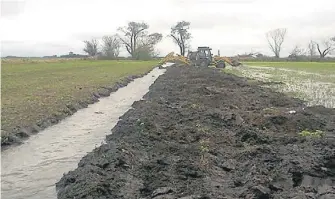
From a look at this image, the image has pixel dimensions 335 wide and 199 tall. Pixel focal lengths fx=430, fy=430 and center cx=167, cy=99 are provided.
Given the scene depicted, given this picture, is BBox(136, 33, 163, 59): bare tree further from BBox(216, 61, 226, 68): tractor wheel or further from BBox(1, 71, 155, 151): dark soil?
BBox(1, 71, 155, 151): dark soil

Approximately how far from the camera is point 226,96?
1989 centimetres

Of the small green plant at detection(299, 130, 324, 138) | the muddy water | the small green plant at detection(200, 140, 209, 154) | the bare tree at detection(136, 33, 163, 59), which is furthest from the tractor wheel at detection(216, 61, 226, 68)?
the bare tree at detection(136, 33, 163, 59)

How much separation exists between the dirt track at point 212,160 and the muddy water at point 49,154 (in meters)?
0.60

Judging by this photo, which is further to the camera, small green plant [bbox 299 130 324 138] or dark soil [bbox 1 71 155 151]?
dark soil [bbox 1 71 155 151]

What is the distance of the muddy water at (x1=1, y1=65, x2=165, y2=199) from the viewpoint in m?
8.70

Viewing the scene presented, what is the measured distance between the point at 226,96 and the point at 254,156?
10808 mm

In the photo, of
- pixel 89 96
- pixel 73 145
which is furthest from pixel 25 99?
pixel 73 145

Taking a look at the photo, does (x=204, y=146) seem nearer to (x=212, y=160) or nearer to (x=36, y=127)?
(x=212, y=160)

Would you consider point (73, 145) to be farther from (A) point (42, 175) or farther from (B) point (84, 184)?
(B) point (84, 184)

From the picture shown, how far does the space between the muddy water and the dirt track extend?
0.60 metres

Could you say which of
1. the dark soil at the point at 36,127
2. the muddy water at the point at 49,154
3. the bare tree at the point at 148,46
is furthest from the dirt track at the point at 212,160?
the bare tree at the point at 148,46

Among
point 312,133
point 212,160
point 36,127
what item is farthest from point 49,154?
point 312,133

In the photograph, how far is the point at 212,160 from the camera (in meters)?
8.95

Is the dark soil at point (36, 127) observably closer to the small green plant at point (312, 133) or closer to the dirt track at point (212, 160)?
the dirt track at point (212, 160)
